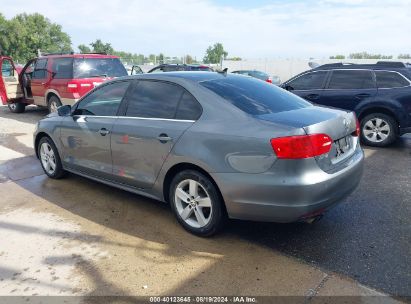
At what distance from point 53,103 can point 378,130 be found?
824 centimetres

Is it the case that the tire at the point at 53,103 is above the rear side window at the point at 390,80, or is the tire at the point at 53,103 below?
below

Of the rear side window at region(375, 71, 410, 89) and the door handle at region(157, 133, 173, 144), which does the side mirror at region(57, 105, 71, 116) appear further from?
the rear side window at region(375, 71, 410, 89)

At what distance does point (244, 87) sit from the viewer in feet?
12.8

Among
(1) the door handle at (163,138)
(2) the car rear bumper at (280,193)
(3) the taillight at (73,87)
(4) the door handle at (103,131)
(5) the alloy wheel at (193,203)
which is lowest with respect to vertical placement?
(5) the alloy wheel at (193,203)

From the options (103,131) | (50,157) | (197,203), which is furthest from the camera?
(50,157)

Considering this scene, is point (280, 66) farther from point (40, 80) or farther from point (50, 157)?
point (50, 157)

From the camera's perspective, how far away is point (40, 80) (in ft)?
34.8

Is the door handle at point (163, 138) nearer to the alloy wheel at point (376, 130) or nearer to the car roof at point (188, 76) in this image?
the car roof at point (188, 76)

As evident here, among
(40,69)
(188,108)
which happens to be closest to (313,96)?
(188,108)

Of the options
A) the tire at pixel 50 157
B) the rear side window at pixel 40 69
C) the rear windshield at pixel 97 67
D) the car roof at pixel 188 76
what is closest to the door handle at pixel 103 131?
the car roof at pixel 188 76

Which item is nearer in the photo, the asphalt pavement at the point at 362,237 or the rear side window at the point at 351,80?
the asphalt pavement at the point at 362,237

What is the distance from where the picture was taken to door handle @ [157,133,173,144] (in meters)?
3.66

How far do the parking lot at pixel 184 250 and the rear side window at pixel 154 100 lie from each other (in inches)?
46.3

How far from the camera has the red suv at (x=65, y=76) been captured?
9.49m
